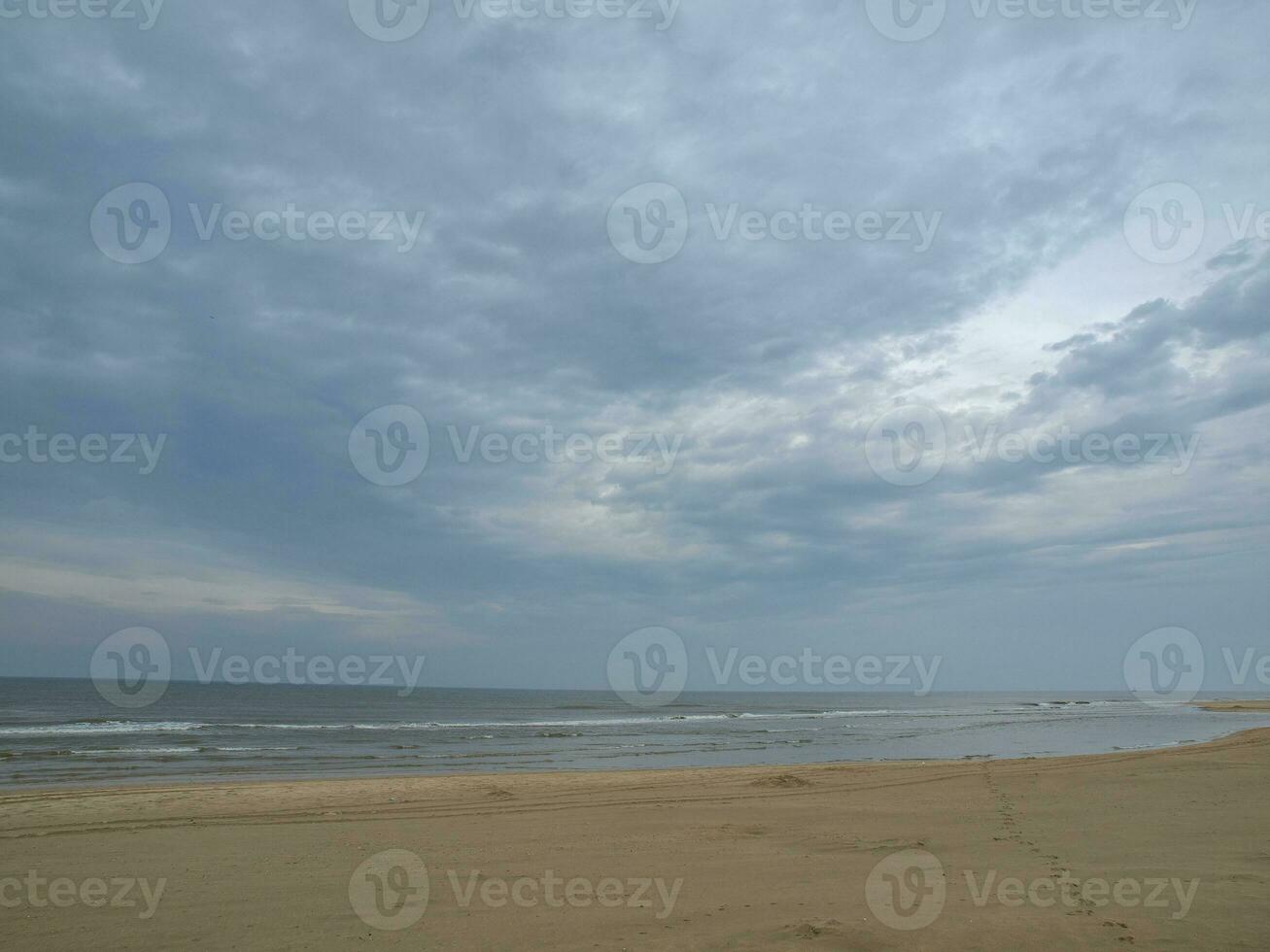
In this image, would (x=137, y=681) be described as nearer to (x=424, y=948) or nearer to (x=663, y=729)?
(x=663, y=729)

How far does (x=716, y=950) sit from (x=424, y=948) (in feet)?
8.83

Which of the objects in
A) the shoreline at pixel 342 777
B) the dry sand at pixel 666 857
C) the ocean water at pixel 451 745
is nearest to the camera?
the dry sand at pixel 666 857

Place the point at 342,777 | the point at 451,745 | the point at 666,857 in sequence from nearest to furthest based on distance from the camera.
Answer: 1. the point at 666,857
2. the point at 342,777
3. the point at 451,745

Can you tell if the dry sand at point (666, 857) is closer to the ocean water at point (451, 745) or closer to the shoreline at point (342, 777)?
the shoreline at point (342, 777)

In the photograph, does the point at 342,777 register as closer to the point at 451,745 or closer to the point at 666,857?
the point at 451,745

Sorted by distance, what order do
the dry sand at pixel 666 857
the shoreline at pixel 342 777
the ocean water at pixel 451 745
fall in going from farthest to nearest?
the ocean water at pixel 451 745, the shoreline at pixel 342 777, the dry sand at pixel 666 857

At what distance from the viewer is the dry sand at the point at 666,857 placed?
7070 millimetres

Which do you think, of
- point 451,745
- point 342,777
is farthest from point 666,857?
point 451,745

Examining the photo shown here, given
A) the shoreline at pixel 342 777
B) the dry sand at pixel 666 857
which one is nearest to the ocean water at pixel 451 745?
the shoreline at pixel 342 777

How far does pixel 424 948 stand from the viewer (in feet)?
22.6

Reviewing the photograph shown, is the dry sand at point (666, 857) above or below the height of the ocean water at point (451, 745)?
above

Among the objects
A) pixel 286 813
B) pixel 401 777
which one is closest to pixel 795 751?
pixel 401 777

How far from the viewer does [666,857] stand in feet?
35.1

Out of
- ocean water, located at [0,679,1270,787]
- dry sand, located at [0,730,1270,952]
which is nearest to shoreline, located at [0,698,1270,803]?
ocean water, located at [0,679,1270,787]
